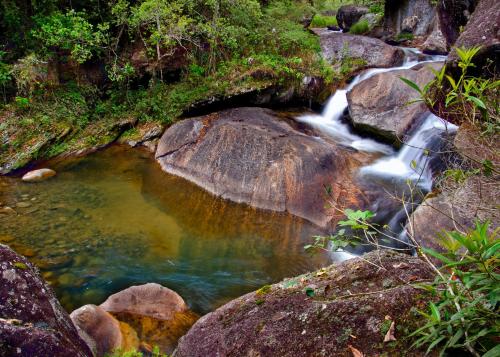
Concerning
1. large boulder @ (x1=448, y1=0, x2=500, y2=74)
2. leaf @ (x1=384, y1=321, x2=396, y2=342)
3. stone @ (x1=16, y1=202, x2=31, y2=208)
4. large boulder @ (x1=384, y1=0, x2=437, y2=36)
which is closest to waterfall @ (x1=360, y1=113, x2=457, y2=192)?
large boulder @ (x1=448, y1=0, x2=500, y2=74)

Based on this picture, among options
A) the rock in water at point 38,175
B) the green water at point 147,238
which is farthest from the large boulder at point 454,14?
the rock in water at point 38,175

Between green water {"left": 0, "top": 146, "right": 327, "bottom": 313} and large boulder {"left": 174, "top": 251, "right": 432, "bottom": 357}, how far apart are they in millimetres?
2399

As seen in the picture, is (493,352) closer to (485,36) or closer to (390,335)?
(390,335)

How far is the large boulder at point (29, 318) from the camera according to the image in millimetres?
2195

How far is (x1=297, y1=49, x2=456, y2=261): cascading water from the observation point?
6.60 metres

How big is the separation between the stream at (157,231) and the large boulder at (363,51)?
11.5ft

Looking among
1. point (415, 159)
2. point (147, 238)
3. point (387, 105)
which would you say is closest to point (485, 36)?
point (415, 159)

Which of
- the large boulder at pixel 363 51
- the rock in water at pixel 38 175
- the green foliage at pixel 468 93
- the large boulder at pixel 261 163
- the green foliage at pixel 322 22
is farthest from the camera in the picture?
the green foliage at pixel 322 22

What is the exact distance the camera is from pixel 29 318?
2.50 metres

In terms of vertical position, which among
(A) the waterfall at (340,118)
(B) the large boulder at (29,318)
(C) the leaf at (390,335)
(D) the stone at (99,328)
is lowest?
(D) the stone at (99,328)

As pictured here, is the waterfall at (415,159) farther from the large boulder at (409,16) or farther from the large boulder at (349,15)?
the large boulder at (349,15)

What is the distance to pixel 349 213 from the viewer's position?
2.12 m

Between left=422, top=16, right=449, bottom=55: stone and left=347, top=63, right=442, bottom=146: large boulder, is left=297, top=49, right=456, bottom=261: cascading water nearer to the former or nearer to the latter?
left=347, top=63, right=442, bottom=146: large boulder

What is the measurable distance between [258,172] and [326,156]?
4.90 feet
